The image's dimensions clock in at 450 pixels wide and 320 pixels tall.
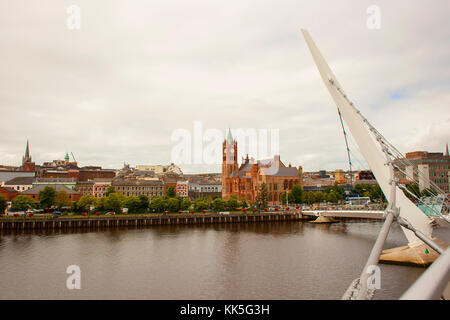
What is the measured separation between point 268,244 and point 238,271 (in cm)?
1137

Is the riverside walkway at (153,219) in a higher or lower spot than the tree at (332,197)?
lower

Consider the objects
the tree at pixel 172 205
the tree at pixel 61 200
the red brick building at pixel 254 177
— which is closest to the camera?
the tree at pixel 172 205

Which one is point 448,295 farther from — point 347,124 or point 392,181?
point 347,124

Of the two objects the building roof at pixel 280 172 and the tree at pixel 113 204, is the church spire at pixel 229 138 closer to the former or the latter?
the building roof at pixel 280 172

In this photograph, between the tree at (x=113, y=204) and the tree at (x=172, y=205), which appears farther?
the tree at (x=172, y=205)

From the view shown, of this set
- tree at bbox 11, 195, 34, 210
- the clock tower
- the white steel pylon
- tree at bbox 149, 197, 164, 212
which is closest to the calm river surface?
the white steel pylon

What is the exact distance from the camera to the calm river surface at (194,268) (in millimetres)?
17234

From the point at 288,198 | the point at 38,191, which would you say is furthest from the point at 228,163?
the point at 38,191

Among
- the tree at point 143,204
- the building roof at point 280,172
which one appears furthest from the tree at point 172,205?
the building roof at point 280,172

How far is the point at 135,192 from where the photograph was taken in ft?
301

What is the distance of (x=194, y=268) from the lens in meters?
22.2

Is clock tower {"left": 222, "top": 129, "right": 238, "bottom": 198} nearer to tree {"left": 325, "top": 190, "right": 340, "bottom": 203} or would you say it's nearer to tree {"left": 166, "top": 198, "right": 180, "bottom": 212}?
tree {"left": 325, "top": 190, "right": 340, "bottom": 203}
